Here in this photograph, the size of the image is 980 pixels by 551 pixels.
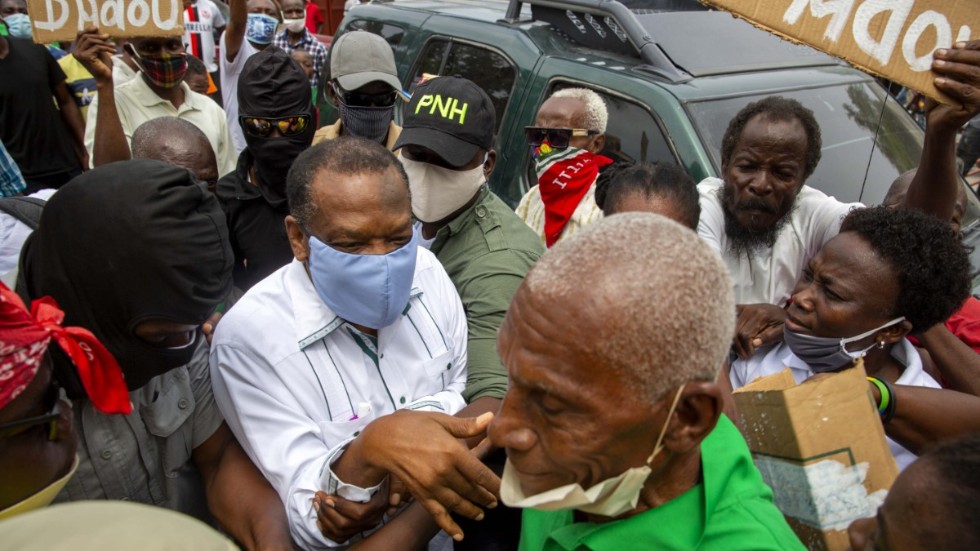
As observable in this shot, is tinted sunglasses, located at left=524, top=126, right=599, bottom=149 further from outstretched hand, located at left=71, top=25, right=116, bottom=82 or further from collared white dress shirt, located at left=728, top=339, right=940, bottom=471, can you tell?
outstretched hand, located at left=71, top=25, right=116, bottom=82

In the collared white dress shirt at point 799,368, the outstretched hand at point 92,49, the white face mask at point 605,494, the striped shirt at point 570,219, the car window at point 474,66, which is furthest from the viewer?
the car window at point 474,66

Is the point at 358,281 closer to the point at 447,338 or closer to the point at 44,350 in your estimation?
the point at 447,338

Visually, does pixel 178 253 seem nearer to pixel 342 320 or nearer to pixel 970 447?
pixel 342 320

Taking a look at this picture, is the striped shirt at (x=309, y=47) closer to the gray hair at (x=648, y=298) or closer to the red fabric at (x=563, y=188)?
the red fabric at (x=563, y=188)

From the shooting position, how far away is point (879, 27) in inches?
87.7

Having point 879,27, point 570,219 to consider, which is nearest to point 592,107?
point 570,219

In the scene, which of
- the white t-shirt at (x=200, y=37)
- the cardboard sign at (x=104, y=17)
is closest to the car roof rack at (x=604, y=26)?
the cardboard sign at (x=104, y=17)

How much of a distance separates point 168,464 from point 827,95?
4.06 metres

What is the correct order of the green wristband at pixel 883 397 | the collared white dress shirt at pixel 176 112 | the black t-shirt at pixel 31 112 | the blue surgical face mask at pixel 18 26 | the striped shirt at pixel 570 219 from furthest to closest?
the blue surgical face mask at pixel 18 26
the black t-shirt at pixel 31 112
the collared white dress shirt at pixel 176 112
the striped shirt at pixel 570 219
the green wristband at pixel 883 397

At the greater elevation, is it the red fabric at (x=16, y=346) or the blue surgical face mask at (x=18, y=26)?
the red fabric at (x=16, y=346)

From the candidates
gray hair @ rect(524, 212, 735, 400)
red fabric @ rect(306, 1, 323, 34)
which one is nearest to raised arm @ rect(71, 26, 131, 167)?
gray hair @ rect(524, 212, 735, 400)

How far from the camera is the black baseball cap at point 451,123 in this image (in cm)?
291

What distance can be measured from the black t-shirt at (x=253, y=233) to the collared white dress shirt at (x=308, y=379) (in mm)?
1251

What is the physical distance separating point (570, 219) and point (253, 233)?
1585 millimetres
